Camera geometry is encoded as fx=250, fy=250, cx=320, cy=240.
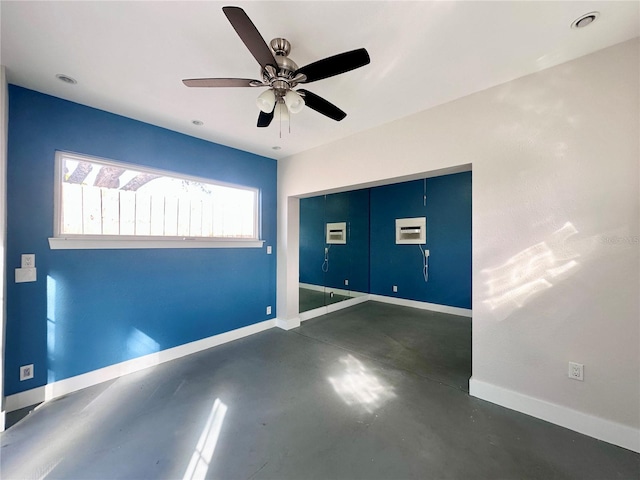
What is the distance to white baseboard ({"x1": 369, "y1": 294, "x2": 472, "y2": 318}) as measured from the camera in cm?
476

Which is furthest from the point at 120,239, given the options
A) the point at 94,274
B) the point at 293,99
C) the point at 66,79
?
the point at 293,99

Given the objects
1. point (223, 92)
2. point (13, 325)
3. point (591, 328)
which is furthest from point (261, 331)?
point (591, 328)

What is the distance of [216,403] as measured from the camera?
2158 mm

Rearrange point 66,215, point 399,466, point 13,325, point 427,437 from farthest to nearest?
1. point 66,215
2. point 13,325
3. point 427,437
4. point 399,466

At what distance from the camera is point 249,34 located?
1.25m

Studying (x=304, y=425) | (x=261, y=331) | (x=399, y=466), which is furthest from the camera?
(x=261, y=331)

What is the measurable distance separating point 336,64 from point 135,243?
2.69 m

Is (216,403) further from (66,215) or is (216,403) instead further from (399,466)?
(66,215)

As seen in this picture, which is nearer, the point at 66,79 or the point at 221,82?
the point at 221,82

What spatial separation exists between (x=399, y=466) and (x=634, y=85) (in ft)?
9.48

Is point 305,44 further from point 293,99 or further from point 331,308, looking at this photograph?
point 331,308

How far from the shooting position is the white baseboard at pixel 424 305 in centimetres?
476

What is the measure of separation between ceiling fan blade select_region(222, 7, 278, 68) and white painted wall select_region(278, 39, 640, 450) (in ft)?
5.78

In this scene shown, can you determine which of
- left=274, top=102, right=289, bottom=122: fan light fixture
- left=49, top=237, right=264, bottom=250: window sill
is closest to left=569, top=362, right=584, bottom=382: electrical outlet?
left=274, top=102, right=289, bottom=122: fan light fixture
